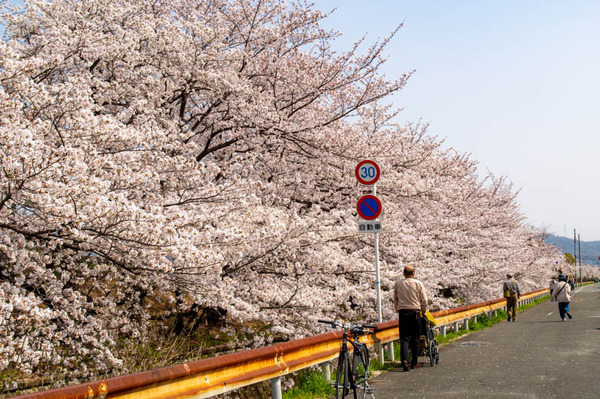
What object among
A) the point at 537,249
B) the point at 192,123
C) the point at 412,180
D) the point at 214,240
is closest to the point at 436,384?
the point at 214,240

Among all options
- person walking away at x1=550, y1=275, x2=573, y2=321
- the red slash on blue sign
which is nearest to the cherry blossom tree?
the red slash on blue sign

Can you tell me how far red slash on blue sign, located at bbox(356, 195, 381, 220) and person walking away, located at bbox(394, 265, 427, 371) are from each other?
4.06 feet

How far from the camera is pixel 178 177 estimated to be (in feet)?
32.6

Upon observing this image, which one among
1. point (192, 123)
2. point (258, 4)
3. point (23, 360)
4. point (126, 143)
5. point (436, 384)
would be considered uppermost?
point (258, 4)

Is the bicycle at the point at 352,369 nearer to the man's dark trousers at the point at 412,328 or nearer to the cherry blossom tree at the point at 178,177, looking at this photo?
the cherry blossom tree at the point at 178,177

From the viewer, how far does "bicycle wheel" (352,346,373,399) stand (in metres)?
7.68

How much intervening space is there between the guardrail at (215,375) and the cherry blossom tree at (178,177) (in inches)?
64.1

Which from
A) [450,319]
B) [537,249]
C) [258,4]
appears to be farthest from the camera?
[537,249]

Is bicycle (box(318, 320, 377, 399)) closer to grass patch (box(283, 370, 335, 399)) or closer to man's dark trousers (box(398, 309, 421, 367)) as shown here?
grass patch (box(283, 370, 335, 399))

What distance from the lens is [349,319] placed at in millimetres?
15203

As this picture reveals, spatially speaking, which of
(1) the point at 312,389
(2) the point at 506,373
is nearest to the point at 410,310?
(2) the point at 506,373

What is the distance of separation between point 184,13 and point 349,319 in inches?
342

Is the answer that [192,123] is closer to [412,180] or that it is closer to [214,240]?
[412,180]

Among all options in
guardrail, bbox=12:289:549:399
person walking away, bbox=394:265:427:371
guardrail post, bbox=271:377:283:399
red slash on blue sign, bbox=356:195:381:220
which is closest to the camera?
guardrail, bbox=12:289:549:399
